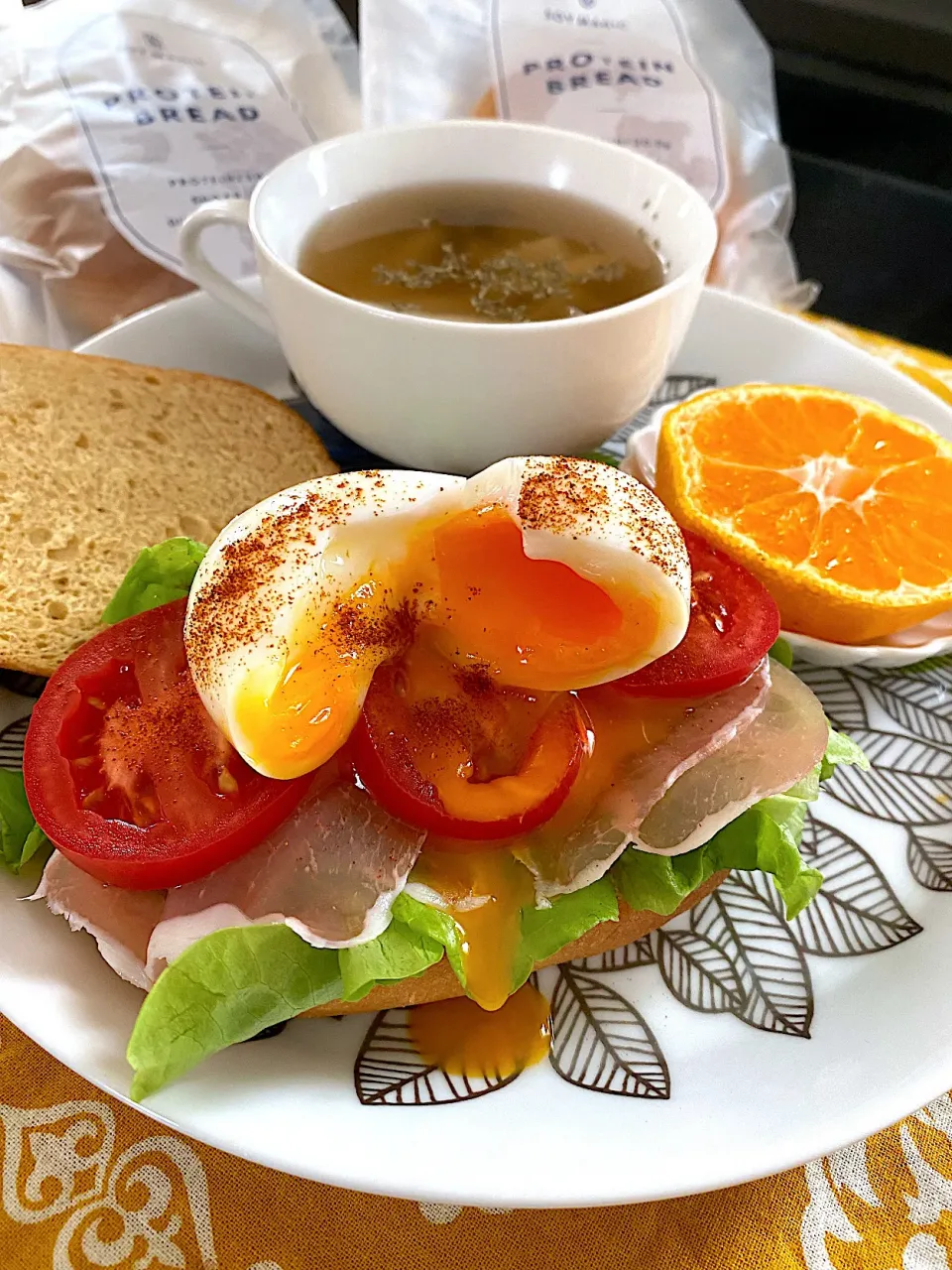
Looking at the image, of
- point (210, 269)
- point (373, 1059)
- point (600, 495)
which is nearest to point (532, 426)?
point (600, 495)

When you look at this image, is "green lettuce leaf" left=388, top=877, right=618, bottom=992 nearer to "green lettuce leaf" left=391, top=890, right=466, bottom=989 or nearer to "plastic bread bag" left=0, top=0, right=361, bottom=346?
"green lettuce leaf" left=391, top=890, right=466, bottom=989

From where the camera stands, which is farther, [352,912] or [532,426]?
[532,426]

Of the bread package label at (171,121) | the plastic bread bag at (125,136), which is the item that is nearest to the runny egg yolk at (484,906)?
the plastic bread bag at (125,136)

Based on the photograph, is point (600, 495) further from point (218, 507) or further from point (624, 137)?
point (624, 137)

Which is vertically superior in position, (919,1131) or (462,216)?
(462,216)

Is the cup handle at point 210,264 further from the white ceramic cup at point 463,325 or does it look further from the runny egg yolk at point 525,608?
the runny egg yolk at point 525,608
